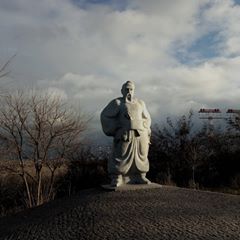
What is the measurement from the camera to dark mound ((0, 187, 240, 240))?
8.24 meters

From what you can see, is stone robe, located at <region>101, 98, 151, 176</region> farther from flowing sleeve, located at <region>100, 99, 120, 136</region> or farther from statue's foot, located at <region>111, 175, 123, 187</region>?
statue's foot, located at <region>111, 175, 123, 187</region>

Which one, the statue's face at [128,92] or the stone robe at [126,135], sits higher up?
the statue's face at [128,92]

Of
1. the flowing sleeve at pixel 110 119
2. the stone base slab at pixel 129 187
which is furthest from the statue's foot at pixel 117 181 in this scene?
the flowing sleeve at pixel 110 119

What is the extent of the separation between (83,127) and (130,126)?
10.2 meters

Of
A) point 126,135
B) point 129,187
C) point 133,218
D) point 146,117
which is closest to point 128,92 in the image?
point 146,117

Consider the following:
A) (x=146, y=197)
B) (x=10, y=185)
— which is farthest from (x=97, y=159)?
(x=146, y=197)

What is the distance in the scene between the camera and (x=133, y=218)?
29.6 feet

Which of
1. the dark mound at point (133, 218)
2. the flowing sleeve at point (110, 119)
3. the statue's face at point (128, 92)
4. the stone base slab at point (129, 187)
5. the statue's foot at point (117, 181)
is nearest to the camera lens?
the dark mound at point (133, 218)

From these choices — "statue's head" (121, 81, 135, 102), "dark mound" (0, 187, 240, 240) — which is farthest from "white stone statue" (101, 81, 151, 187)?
"dark mound" (0, 187, 240, 240)

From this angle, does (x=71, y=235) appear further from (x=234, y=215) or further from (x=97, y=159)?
(x=97, y=159)

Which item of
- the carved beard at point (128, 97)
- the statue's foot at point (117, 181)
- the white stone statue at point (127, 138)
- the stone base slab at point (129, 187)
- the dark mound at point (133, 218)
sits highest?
the carved beard at point (128, 97)

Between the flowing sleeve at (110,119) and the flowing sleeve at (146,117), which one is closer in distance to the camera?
the flowing sleeve at (110,119)

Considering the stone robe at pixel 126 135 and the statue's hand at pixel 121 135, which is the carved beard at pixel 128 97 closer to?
the stone robe at pixel 126 135

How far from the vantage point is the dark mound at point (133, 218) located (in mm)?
8242
